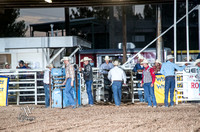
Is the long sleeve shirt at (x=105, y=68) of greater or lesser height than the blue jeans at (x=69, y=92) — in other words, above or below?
above

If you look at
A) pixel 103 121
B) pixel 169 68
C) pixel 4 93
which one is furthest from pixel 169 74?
pixel 4 93

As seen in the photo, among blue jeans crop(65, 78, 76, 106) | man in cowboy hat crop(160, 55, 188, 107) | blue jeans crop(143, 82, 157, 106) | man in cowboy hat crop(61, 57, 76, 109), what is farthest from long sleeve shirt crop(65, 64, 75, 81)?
man in cowboy hat crop(160, 55, 188, 107)

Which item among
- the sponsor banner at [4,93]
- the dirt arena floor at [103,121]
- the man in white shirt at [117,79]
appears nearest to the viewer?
the dirt arena floor at [103,121]

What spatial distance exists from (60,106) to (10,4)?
19.7 ft

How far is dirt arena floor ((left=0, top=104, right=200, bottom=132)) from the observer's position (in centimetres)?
823

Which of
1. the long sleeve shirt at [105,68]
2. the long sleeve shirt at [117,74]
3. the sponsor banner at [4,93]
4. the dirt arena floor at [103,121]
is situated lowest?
the dirt arena floor at [103,121]

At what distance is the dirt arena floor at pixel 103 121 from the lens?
823 cm

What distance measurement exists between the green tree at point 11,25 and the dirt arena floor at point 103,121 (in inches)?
1556

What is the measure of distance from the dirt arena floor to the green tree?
39.5 metres

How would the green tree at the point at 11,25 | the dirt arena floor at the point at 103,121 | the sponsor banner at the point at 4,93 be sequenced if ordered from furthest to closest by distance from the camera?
1. the green tree at the point at 11,25
2. the sponsor banner at the point at 4,93
3. the dirt arena floor at the point at 103,121

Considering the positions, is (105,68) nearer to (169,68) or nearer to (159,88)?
(159,88)

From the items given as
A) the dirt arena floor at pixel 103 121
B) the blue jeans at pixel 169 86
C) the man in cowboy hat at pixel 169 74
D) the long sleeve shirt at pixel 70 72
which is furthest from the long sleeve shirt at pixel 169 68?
the long sleeve shirt at pixel 70 72

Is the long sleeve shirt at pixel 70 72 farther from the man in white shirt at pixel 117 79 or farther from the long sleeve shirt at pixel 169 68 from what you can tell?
the long sleeve shirt at pixel 169 68

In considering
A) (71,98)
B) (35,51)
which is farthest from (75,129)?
(35,51)
